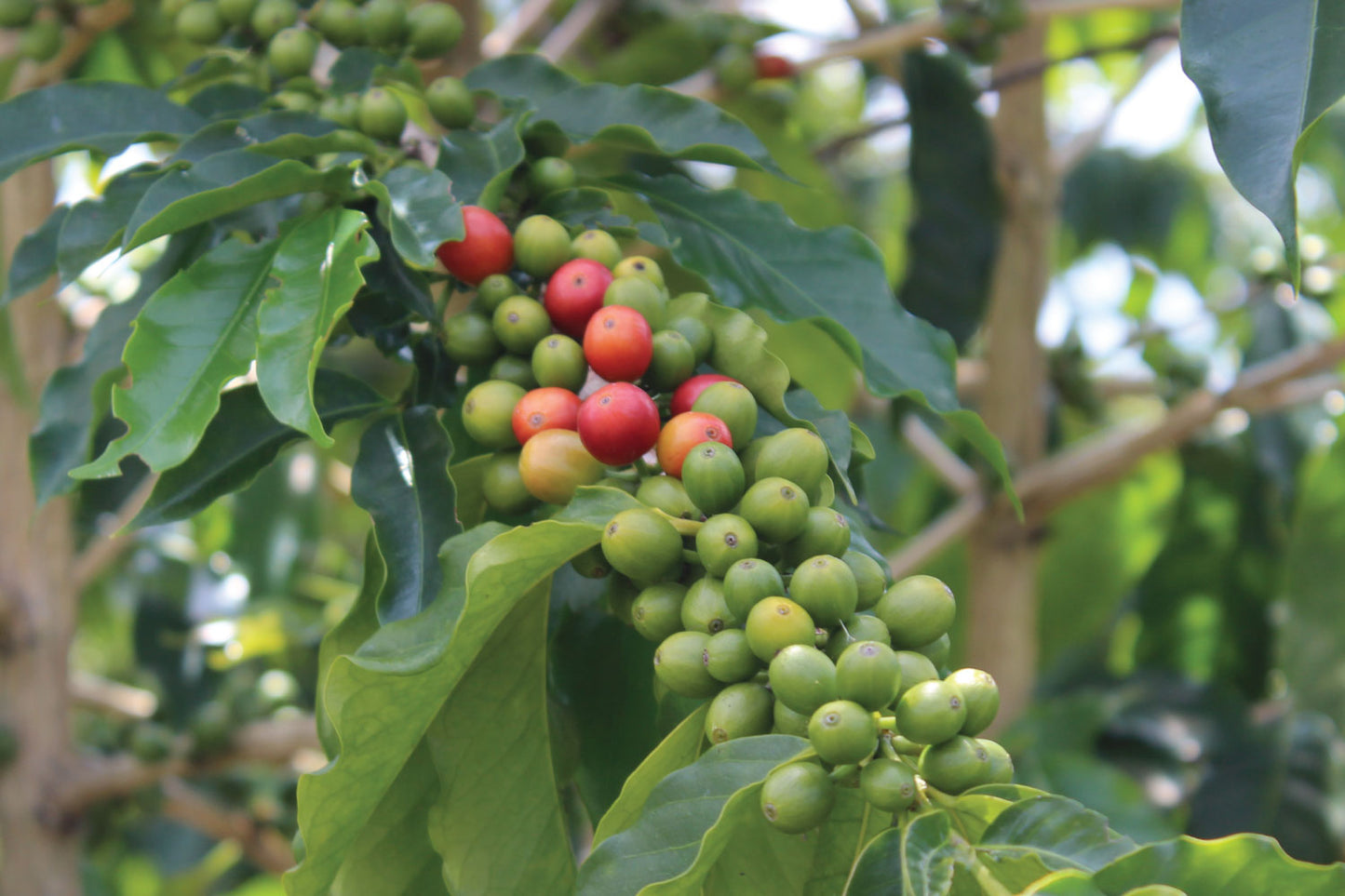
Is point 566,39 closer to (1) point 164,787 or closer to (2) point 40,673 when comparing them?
(2) point 40,673

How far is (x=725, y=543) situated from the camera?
721 millimetres

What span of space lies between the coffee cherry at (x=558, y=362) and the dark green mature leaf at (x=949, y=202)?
112 cm

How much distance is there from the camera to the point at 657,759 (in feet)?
2.39

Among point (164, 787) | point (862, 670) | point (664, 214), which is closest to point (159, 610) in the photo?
point (164, 787)

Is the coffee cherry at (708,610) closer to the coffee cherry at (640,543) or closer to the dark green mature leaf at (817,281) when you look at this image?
the coffee cherry at (640,543)

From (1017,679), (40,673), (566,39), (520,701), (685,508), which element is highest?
(685,508)

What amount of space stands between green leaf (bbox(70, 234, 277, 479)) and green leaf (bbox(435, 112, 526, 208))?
16 cm

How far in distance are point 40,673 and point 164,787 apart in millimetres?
360

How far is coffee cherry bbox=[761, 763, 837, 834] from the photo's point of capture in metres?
0.63

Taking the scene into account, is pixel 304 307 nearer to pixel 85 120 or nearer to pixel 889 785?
pixel 85 120

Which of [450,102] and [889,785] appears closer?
[889,785]

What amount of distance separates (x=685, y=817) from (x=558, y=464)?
268mm

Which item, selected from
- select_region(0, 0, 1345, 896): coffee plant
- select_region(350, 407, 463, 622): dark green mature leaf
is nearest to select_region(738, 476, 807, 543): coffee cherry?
select_region(0, 0, 1345, 896): coffee plant

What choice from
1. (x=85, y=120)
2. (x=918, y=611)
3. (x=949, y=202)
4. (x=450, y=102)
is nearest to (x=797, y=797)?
(x=918, y=611)
